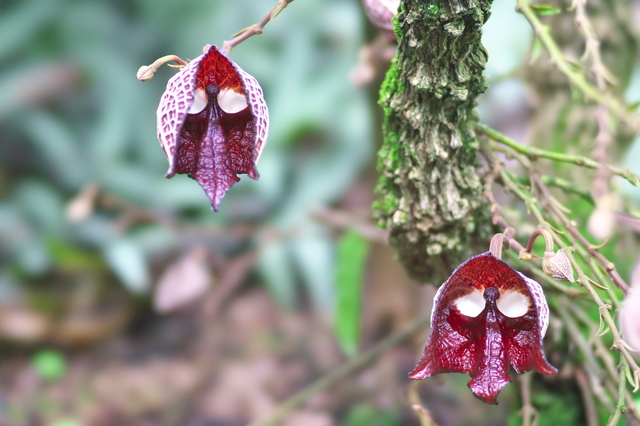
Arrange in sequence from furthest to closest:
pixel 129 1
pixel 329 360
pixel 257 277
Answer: pixel 129 1 → pixel 257 277 → pixel 329 360

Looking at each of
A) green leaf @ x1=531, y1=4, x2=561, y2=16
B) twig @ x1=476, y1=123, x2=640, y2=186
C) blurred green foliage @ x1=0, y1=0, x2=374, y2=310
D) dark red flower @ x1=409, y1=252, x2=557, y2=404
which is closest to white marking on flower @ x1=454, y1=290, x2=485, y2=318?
dark red flower @ x1=409, y1=252, x2=557, y2=404

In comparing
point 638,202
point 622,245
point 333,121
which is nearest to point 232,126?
point 622,245

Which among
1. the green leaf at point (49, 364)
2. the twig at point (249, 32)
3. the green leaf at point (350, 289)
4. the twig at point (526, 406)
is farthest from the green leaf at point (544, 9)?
the green leaf at point (49, 364)

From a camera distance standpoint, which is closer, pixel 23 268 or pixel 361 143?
pixel 23 268

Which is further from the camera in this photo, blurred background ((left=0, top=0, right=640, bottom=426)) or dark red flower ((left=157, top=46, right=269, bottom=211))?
blurred background ((left=0, top=0, right=640, bottom=426))

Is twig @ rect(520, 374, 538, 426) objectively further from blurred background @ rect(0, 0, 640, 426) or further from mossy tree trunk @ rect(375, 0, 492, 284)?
blurred background @ rect(0, 0, 640, 426)

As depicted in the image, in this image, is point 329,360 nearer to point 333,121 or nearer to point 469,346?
point 333,121
